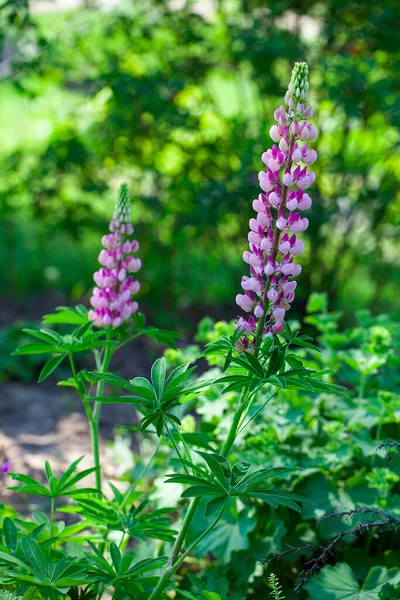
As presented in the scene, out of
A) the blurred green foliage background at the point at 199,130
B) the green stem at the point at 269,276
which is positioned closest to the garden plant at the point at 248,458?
the green stem at the point at 269,276

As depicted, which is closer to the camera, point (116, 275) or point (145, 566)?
point (145, 566)

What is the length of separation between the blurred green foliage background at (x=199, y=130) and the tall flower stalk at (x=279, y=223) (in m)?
2.70

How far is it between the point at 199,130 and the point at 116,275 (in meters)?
2.78

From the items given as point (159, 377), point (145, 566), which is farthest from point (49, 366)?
point (145, 566)

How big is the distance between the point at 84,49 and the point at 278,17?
1409mm

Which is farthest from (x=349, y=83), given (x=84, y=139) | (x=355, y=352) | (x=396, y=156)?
(x=355, y=352)

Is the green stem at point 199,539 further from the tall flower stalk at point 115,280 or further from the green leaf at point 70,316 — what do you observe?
the green leaf at point 70,316

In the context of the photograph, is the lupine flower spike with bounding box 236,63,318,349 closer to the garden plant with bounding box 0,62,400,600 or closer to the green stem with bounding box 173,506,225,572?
the garden plant with bounding box 0,62,400,600

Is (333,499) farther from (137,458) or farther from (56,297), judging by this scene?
(56,297)

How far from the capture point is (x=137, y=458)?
339cm

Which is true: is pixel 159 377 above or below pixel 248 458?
above

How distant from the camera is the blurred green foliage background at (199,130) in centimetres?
455

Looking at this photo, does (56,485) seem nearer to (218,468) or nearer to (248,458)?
(218,468)

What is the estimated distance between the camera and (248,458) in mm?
2465
